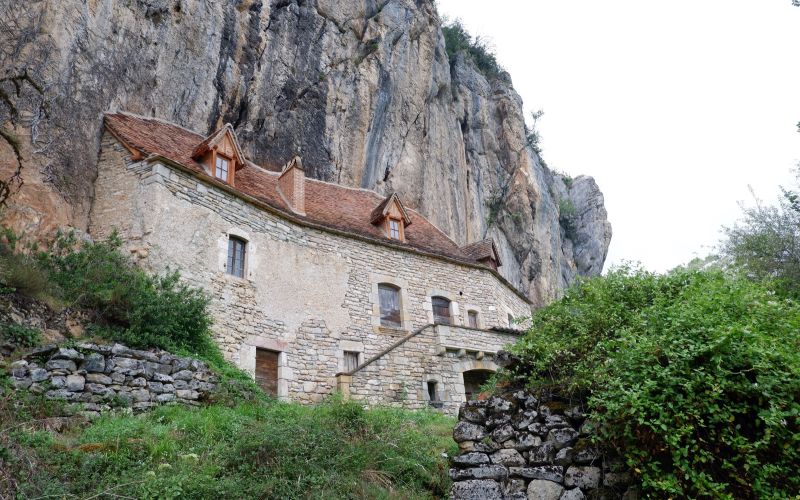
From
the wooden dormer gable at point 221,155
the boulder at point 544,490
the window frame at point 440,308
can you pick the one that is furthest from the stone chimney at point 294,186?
the boulder at point 544,490

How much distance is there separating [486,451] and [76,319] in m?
7.33

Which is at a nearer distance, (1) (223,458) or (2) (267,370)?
(1) (223,458)

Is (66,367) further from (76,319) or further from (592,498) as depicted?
(592,498)

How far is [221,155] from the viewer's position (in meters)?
14.4

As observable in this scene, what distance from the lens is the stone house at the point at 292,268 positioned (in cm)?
1255

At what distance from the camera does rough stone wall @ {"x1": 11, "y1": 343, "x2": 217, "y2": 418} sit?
26.3 feet

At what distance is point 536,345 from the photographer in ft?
20.4

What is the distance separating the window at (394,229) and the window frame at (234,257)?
5.13m

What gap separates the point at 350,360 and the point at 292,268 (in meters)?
2.75

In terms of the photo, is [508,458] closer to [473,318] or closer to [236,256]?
[236,256]

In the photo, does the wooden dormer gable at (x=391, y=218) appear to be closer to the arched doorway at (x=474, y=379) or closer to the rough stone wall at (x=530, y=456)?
the arched doorway at (x=474, y=379)

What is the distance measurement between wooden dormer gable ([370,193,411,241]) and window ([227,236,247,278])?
4.98 metres

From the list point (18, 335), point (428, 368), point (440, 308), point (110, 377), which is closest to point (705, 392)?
point (110, 377)

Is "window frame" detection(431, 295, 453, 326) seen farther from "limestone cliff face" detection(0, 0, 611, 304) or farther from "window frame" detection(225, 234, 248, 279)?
"window frame" detection(225, 234, 248, 279)
